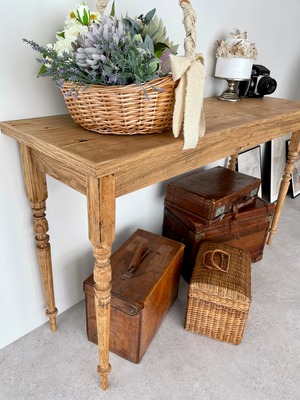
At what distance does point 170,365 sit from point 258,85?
1.47 meters

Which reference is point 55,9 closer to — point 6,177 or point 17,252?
point 6,177

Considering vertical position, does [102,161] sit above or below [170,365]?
above

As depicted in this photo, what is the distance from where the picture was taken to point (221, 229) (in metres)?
1.58

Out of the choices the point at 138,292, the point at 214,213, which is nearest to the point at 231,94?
the point at 214,213

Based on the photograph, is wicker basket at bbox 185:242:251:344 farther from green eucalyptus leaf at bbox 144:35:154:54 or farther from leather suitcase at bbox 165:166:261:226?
green eucalyptus leaf at bbox 144:35:154:54

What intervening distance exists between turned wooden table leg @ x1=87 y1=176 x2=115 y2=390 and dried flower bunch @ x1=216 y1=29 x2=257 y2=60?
1.16 m

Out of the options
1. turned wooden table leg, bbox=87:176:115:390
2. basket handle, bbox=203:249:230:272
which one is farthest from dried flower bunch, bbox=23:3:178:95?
basket handle, bbox=203:249:230:272

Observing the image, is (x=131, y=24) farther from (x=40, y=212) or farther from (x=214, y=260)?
(x=214, y=260)

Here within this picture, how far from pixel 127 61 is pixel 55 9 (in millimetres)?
444

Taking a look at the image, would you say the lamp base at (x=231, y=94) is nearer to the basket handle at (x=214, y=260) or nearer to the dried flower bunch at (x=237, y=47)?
the dried flower bunch at (x=237, y=47)

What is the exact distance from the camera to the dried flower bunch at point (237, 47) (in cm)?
152

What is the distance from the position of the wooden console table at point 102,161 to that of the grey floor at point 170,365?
11cm

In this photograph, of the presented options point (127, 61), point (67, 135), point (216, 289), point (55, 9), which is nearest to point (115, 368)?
point (216, 289)

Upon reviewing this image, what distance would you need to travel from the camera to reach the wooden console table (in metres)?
0.75
